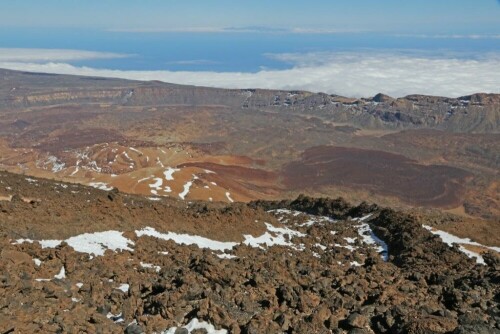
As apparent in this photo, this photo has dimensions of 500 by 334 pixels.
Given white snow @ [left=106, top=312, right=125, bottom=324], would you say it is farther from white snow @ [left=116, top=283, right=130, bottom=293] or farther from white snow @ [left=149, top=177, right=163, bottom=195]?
white snow @ [left=149, top=177, right=163, bottom=195]

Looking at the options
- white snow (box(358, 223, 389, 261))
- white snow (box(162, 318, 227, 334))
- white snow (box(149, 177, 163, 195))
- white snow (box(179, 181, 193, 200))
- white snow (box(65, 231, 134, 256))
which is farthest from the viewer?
white snow (box(149, 177, 163, 195))

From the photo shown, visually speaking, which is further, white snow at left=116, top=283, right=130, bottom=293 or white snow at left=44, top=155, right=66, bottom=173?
white snow at left=44, top=155, right=66, bottom=173

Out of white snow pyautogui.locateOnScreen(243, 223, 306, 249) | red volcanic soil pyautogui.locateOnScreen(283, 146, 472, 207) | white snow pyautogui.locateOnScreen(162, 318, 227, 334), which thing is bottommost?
red volcanic soil pyautogui.locateOnScreen(283, 146, 472, 207)

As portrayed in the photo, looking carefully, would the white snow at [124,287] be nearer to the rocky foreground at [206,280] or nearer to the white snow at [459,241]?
the rocky foreground at [206,280]

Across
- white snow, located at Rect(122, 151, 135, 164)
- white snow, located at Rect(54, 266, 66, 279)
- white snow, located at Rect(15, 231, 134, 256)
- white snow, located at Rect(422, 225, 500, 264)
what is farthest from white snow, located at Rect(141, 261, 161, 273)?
white snow, located at Rect(122, 151, 135, 164)

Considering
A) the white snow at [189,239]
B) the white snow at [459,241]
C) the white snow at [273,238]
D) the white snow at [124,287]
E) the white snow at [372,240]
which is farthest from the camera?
the white snow at [372,240]

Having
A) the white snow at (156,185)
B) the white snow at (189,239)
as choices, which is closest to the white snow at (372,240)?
the white snow at (189,239)

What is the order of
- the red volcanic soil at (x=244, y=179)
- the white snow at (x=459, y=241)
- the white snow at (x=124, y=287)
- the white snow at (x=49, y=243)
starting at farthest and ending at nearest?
the red volcanic soil at (x=244, y=179) < the white snow at (x=459, y=241) < the white snow at (x=49, y=243) < the white snow at (x=124, y=287)
